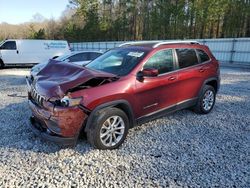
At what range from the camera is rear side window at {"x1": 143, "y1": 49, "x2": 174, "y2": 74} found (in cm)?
434

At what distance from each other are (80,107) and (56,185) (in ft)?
3.56

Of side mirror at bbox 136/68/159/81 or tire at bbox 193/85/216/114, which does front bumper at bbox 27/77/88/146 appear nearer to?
side mirror at bbox 136/68/159/81

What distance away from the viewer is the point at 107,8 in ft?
143

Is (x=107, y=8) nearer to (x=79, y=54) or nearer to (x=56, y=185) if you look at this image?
(x=79, y=54)

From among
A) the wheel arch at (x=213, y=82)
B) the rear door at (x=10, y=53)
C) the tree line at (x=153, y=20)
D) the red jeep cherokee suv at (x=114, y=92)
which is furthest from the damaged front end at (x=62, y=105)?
the tree line at (x=153, y=20)

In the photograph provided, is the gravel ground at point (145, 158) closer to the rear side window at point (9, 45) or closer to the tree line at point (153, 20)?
the rear side window at point (9, 45)

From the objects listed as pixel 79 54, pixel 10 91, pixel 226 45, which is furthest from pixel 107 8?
pixel 10 91

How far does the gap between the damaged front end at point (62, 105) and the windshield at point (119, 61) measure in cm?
45

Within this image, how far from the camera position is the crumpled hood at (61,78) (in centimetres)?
352

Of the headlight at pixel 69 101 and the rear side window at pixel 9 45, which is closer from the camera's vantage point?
the headlight at pixel 69 101

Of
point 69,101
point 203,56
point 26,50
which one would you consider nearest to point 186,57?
point 203,56

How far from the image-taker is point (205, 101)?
5613mm

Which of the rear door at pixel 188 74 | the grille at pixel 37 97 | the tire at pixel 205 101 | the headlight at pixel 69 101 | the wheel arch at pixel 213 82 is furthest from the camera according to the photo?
the wheel arch at pixel 213 82

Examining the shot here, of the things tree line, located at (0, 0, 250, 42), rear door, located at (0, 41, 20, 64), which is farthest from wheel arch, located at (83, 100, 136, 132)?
tree line, located at (0, 0, 250, 42)
